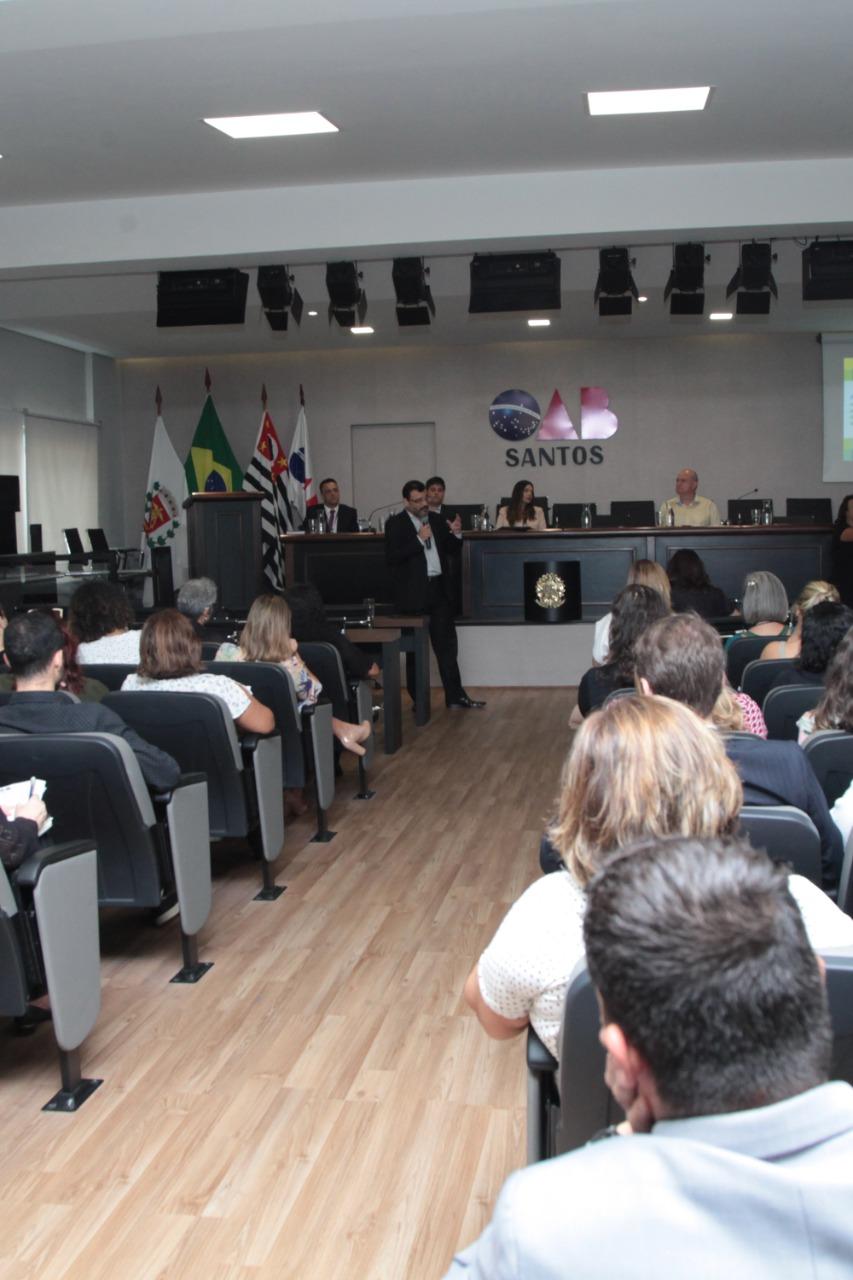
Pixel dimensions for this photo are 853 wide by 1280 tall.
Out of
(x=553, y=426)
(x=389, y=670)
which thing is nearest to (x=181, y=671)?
(x=389, y=670)

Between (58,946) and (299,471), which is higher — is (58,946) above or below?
below

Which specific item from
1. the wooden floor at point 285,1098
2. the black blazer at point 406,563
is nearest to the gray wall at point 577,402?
the black blazer at point 406,563

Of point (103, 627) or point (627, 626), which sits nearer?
point (627, 626)

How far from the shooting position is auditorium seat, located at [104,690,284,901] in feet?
13.0

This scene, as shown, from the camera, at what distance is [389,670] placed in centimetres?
699

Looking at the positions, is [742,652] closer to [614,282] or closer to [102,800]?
[102,800]

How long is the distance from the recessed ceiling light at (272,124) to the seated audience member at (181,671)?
9.09 ft

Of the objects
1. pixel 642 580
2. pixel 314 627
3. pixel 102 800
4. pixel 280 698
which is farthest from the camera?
pixel 314 627

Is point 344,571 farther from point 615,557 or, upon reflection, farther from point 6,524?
point 6,524

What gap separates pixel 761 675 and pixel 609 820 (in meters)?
3.07

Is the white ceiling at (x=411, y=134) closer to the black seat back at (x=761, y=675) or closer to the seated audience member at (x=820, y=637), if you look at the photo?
the seated audience member at (x=820, y=637)

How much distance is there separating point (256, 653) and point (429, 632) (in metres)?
3.89

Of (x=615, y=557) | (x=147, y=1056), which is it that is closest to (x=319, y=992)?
(x=147, y=1056)

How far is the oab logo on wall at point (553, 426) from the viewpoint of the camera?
1285cm
